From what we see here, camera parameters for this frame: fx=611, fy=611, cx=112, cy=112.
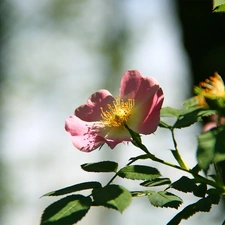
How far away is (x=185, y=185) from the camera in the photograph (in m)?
0.82

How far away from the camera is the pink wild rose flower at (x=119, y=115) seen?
0.88 meters

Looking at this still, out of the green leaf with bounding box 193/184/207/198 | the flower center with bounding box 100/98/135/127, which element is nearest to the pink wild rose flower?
the flower center with bounding box 100/98/135/127

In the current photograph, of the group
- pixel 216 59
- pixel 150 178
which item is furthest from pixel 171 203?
pixel 216 59

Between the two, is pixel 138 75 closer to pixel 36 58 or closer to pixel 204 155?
pixel 204 155

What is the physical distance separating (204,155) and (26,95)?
10.1 m

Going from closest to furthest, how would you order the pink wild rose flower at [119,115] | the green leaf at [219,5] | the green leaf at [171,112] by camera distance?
the green leaf at [219,5] → the pink wild rose flower at [119,115] → the green leaf at [171,112]

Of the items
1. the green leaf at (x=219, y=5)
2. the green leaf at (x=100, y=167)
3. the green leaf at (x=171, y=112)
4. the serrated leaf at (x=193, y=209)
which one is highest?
the green leaf at (x=219, y=5)

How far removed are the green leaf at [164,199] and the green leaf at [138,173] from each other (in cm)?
3

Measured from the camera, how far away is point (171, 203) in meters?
0.78

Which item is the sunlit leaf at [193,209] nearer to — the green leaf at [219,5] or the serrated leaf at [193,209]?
the serrated leaf at [193,209]

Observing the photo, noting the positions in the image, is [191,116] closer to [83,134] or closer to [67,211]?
[83,134]

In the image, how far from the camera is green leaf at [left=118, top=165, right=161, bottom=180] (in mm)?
830

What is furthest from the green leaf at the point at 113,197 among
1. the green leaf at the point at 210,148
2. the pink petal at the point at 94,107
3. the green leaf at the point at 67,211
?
the pink petal at the point at 94,107

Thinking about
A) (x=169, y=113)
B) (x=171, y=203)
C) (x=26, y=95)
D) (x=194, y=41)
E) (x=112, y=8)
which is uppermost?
(x=112, y=8)
